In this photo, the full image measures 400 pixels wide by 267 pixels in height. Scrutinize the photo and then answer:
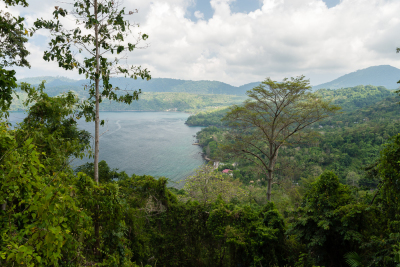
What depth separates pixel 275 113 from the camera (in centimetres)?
1094

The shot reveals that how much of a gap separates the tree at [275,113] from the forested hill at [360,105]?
57168 mm

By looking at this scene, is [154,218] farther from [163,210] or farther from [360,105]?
[360,105]

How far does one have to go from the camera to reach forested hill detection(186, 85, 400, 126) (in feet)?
209

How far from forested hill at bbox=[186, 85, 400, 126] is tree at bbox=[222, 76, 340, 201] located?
57168 mm

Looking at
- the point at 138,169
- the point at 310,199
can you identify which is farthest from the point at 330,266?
the point at 138,169

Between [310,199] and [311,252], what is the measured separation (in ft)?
4.68

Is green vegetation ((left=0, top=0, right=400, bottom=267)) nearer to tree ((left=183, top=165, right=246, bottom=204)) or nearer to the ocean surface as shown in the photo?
tree ((left=183, top=165, right=246, bottom=204))

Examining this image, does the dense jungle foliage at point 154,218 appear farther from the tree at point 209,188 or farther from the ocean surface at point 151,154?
the ocean surface at point 151,154

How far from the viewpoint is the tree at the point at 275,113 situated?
34.0ft

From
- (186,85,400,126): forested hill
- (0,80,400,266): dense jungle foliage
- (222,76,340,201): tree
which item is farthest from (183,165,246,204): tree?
(186,85,400,126): forested hill

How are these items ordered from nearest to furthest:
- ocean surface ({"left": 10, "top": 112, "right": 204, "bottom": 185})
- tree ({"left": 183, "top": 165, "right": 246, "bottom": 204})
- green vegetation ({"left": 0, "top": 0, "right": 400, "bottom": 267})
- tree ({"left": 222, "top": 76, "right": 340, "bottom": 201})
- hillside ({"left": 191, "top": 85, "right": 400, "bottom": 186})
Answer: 1. green vegetation ({"left": 0, "top": 0, "right": 400, "bottom": 267})
2. tree ({"left": 222, "top": 76, "right": 340, "bottom": 201})
3. tree ({"left": 183, "top": 165, "right": 246, "bottom": 204})
4. hillside ({"left": 191, "top": 85, "right": 400, "bottom": 186})
5. ocean surface ({"left": 10, "top": 112, "right": 204, "bottom": 185})

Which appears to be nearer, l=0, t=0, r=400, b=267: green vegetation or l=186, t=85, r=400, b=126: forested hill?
l=0, t=0, r=400, b=267: green vegetation

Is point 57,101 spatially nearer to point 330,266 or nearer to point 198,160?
point 330,266

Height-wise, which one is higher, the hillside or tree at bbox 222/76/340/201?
tree at bbox 222/76/340/201
